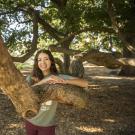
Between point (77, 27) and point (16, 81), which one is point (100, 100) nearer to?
point (77, 27)

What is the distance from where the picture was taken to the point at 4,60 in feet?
→ 10.3

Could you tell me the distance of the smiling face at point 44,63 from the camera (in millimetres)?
4168

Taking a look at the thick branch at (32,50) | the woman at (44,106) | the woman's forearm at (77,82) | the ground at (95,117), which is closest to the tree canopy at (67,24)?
Result: the thick branch at (32,50)

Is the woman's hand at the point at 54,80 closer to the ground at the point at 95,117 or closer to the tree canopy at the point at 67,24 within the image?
the ground at the point at 95,117

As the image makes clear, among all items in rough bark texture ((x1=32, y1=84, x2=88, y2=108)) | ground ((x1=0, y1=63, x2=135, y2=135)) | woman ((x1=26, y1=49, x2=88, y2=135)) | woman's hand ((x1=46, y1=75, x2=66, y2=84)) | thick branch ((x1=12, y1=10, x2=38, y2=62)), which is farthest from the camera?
thick branch ((x1=12, y1=10, x2=38, y2=62))

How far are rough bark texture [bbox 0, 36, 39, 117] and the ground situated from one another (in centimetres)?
349

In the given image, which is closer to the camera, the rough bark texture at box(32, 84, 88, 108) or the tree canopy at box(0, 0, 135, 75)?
the rough bark texture at box(32, 84, 88, 108)

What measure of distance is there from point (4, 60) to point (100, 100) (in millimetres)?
8096

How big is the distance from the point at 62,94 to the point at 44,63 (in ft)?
2.64

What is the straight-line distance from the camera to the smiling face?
13.7ft

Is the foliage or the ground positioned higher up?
the foliage

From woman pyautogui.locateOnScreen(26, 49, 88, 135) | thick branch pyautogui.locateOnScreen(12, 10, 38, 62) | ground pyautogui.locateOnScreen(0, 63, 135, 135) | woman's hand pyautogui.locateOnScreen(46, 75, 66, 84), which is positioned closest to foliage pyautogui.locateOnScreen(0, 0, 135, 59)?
thick branch pyautogui.locateOnScreen(12, 10, 38, 62)

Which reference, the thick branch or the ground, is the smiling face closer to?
the ground

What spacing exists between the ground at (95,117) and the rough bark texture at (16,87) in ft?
11.5
